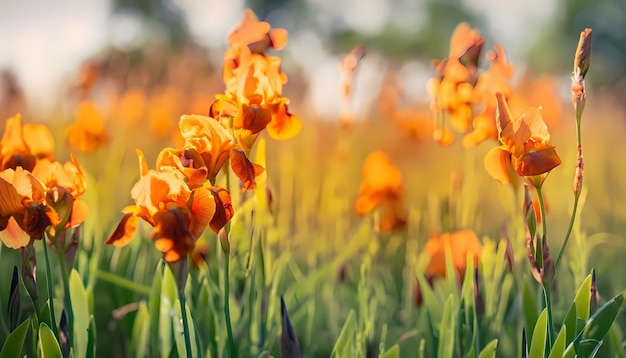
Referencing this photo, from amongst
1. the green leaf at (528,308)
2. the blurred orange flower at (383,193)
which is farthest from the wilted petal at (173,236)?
the blurred orange flower at (383,193)

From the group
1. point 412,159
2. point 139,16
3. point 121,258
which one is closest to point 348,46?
point 139,16

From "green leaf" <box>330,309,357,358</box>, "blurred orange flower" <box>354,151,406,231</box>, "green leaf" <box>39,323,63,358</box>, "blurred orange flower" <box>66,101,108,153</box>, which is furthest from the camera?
"blurred orange flower" <box>66,101,108,153</box>

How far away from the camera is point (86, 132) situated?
2580 mm

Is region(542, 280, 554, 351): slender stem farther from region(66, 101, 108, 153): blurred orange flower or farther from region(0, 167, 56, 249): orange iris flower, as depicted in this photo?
region(66, 101, 108, 153): blurred orange flower

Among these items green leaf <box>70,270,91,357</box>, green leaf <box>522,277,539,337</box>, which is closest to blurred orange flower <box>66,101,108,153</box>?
green leaf <box>70,270,91,357</box>

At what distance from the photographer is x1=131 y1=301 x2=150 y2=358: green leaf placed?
4.99 ft

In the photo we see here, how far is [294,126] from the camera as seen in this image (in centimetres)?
124

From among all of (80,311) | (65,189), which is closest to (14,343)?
(80,311)

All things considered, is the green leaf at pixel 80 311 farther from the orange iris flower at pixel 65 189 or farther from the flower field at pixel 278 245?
the orange iris flower at pixel 65 189

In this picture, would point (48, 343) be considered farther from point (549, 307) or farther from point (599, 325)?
point (599, 325)

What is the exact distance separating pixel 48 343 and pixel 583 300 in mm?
877

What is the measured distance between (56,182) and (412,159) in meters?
4.12

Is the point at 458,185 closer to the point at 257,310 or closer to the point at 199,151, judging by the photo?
the point at 257,310

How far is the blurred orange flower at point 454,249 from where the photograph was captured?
5.77 ft
